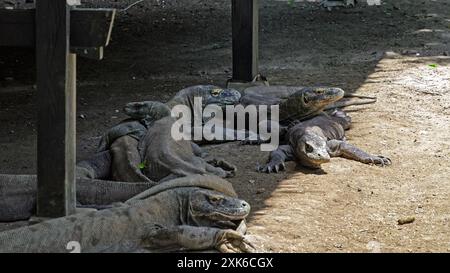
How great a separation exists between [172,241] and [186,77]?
4.97 m

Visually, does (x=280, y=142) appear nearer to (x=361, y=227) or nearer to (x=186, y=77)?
(x=361, y=227)

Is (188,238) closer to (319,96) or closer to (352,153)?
(352,153)

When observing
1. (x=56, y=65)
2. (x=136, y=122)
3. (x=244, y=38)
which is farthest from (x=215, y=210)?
(x=244, y=38)

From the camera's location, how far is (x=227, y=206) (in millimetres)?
4379

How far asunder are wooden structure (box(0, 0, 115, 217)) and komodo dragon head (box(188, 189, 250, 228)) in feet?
2.13

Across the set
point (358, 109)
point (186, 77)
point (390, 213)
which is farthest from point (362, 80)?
point (390, 213)

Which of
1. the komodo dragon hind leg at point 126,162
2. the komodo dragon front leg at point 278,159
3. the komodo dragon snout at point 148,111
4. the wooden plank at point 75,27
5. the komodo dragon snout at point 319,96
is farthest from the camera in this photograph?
the komodo dragon snout at point 319,96

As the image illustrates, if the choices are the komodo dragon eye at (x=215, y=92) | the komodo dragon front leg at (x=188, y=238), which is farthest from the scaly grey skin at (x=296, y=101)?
the komodo dragon front leg at (x=188, y=238)

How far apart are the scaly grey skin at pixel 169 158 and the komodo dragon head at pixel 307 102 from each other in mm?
1091

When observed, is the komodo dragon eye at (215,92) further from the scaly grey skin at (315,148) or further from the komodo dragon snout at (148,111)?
the scaly grey skin at (315,148)

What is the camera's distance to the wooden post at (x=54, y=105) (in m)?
4.32

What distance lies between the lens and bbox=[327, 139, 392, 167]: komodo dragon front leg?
5.93 meters

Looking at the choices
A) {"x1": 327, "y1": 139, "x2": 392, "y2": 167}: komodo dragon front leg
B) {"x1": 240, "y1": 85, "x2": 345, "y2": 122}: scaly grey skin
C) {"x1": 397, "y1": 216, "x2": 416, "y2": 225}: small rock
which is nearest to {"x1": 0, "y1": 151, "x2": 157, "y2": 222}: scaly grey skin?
{"x1": 397, "y1": 216, "x2": 416, "y2": 225}: small rock

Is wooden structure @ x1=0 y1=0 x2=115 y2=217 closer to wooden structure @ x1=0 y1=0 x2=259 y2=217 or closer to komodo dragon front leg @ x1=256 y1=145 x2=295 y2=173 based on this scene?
wooden structure @ x1=0 y1=0 x2=259 y2=217
